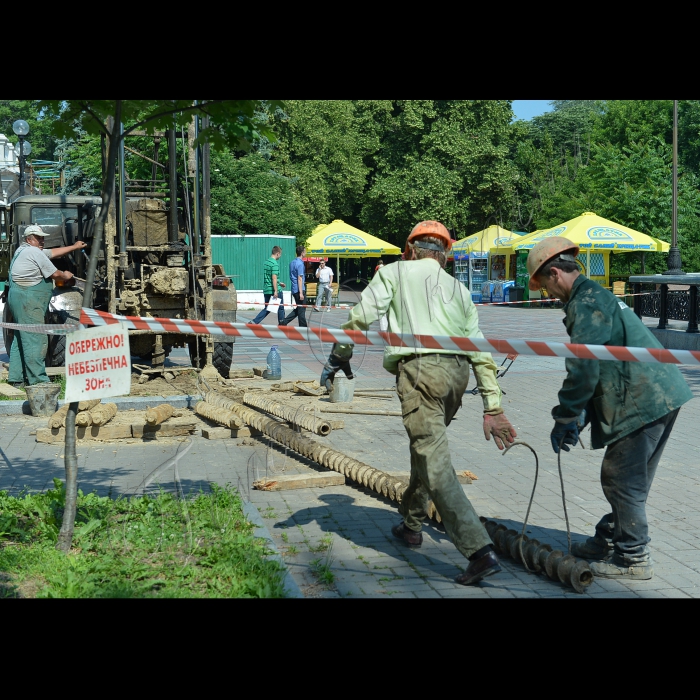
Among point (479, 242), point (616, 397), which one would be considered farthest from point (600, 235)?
point (616, 397)

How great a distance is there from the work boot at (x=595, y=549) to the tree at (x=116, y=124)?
2.85 meters

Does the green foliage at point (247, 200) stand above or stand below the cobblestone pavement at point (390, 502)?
above

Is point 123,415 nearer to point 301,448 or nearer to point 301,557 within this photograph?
point 301,448

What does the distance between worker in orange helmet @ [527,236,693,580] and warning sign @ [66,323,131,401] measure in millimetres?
2228

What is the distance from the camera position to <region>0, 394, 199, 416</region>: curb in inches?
376

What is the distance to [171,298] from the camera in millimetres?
11031

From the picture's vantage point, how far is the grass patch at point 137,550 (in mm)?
4168

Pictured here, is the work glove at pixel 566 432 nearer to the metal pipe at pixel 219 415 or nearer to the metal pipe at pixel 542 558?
the metal pipe at pixel 542 558

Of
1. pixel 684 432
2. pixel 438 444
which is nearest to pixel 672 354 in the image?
pixel 438 444

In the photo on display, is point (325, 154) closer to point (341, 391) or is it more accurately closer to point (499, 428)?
point (341, 391)

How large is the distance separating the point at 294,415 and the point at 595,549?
3852 millimetres

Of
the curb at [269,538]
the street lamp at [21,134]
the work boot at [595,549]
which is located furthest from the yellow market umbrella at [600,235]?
the work boot at [595,549]

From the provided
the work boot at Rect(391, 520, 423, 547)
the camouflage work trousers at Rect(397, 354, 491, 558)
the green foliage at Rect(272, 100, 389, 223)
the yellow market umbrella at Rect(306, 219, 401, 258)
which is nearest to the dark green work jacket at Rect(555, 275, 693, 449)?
the camouflage work trousers at Rect(397, 354, 491, 558)

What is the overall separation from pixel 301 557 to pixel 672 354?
229 centimetres
